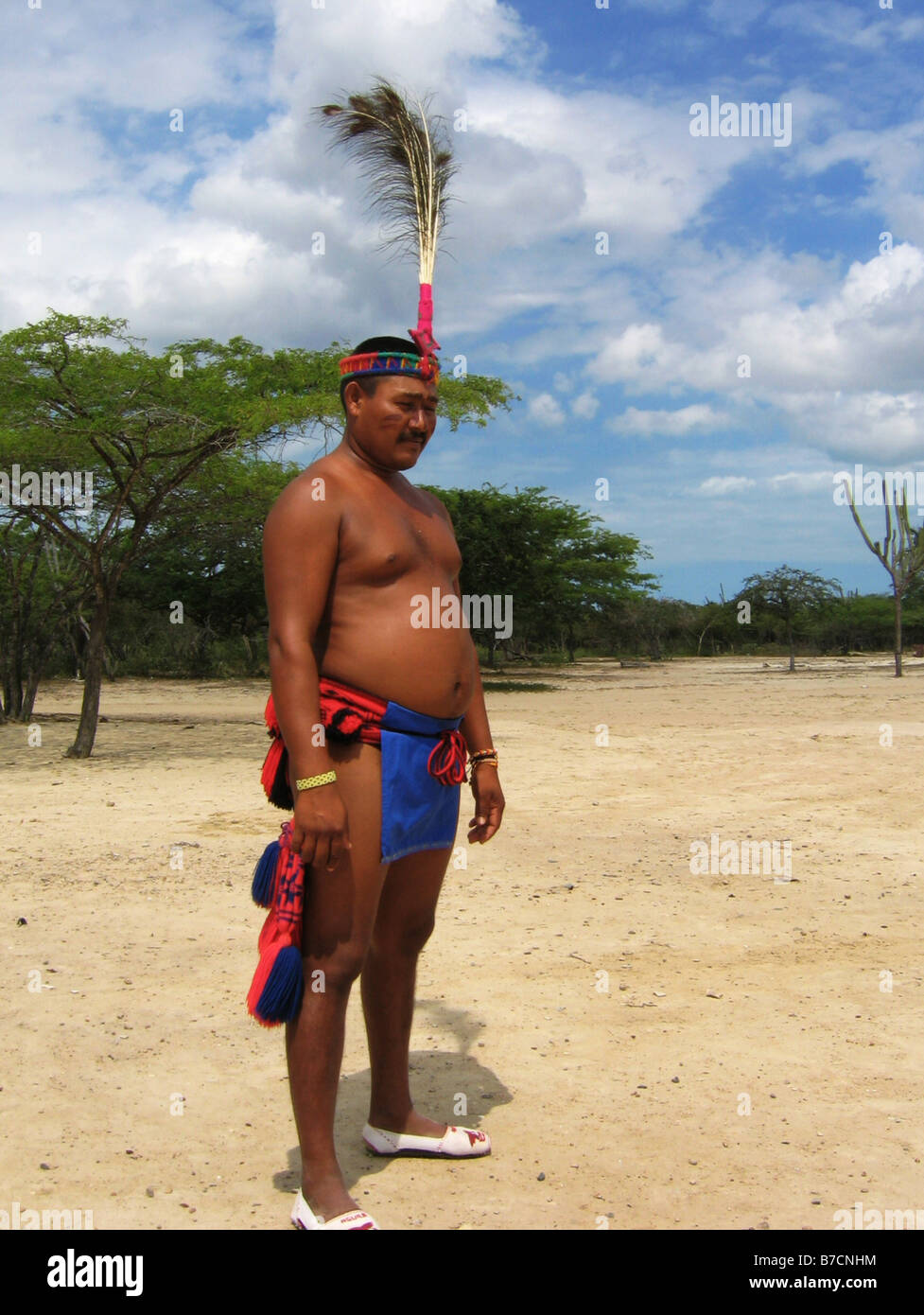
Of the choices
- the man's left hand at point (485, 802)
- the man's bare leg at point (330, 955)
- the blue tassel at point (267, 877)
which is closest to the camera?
the man's bare leg at point (330, 955)

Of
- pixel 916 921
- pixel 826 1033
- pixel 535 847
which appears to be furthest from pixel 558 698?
pixel 826 1033

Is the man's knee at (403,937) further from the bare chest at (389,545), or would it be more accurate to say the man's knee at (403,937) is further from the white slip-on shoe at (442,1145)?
the bare chest at (389,545)

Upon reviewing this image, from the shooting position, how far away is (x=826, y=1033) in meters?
3.67

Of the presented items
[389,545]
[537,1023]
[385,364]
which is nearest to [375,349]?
[385,364]

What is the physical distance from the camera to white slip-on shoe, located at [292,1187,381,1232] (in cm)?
243

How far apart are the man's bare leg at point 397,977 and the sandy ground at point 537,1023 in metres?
0.13

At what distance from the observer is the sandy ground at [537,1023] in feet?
8.86

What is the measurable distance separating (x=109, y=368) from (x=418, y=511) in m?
9.69

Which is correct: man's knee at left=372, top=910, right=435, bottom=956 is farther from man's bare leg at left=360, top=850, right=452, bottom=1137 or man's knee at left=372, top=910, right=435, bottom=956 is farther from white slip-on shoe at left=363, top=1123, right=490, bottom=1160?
white slip-on shoe at left=363, top=1123, right=490, bottom=1160

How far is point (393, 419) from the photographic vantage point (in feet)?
8.89

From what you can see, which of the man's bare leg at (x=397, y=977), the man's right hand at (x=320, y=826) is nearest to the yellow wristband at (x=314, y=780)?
the man's right hand at (x=320, y=826)

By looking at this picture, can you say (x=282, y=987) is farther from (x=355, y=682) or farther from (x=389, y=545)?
(x=389, y=545)

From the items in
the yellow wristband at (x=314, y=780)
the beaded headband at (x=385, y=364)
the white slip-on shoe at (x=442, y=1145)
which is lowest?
the white slip-on shoe at (x=442, y=1145)
